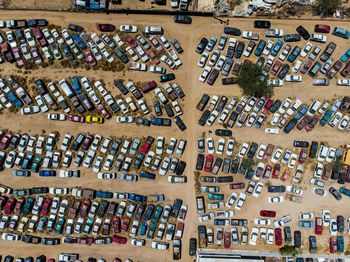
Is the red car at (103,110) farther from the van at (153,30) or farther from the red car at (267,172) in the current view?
the red car at (267,172)

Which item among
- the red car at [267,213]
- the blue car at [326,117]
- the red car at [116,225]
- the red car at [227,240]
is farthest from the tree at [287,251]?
the red car at [116,225]

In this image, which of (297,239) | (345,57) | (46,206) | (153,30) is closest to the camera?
(46,206)

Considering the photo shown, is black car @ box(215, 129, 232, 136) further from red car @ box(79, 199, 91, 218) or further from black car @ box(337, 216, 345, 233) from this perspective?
red car @ box(79, 199, 91, 218)

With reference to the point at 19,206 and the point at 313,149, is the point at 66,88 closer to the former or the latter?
the point at 19,206

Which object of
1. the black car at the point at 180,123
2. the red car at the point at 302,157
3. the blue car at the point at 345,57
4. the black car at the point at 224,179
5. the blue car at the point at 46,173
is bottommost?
the black car at the point at 224,179

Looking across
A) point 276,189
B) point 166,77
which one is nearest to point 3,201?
point 166,77

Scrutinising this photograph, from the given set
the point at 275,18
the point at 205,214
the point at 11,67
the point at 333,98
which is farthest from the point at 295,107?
the point at 11,67
